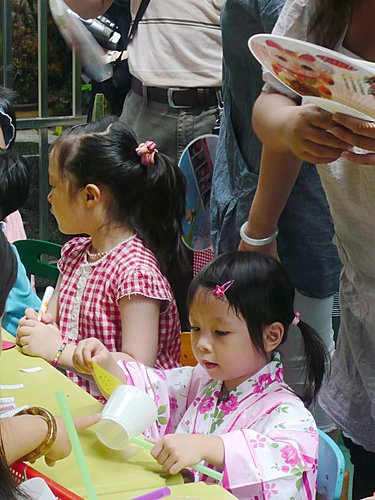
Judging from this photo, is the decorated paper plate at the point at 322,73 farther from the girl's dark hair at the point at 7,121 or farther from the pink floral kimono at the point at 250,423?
the girl's dark hair at the point at 7,121

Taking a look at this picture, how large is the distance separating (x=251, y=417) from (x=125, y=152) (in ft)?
2.91

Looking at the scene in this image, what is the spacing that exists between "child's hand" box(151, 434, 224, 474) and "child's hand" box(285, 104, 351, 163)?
→ 1.56 feet

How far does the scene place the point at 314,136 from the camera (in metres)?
1.33

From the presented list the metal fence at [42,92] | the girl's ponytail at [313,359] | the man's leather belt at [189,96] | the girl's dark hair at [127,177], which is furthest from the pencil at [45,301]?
the metal fence at [42,92]

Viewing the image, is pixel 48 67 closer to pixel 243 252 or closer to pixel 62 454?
pixel 243 252

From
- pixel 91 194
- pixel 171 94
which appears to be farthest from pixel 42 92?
pixel 91 194

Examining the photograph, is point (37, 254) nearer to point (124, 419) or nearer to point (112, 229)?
point (112, 229)

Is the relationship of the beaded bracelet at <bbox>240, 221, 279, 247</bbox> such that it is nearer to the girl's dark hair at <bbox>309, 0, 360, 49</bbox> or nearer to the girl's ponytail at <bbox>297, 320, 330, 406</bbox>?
the girl's ponytail at <bbox>297, 320, 330, 406</bbox>

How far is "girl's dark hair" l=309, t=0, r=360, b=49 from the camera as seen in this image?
4.54 feet

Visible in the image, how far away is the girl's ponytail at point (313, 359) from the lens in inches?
72.1

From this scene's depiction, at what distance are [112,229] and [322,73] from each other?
1146 millimetres

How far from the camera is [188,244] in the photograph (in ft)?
8.25

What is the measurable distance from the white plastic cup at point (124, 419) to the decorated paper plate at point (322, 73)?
526mm

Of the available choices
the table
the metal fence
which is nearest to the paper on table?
the table
